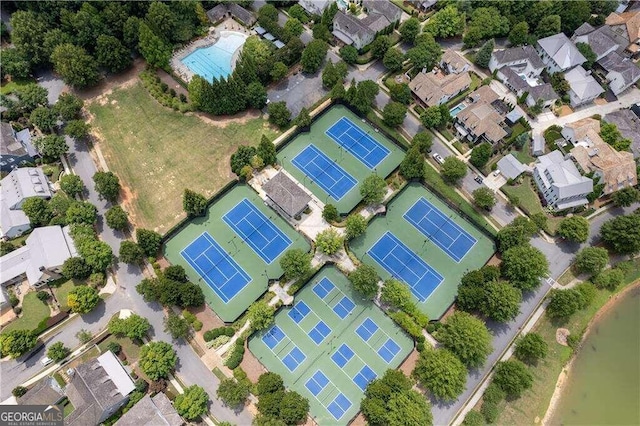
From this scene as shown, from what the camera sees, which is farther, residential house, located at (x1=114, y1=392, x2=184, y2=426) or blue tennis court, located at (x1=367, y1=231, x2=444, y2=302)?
blue tennis court, located at (x1=367, y1=231, x2=444, y2=302)

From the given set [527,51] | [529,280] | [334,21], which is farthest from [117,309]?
[527,51]

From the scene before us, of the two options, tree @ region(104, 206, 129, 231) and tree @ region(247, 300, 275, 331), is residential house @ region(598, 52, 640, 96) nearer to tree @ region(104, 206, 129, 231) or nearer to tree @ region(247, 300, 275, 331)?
tree @ region(247, 300, 275, 331)

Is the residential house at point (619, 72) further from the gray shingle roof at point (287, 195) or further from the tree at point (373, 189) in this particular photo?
the gray shingle roof at point (287, 195)

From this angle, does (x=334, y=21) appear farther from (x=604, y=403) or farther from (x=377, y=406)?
(x=604, y=403)

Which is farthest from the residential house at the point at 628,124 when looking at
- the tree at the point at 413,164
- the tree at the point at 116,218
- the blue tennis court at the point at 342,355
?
the tree at the point at 116,218

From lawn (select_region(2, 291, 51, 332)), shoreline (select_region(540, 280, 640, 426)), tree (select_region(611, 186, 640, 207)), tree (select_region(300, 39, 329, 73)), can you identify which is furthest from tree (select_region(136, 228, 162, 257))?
tree (select_region(611, 186, 640, 207))

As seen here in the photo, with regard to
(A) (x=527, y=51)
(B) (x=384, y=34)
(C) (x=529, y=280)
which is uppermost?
(B) (x=384, y=34)
